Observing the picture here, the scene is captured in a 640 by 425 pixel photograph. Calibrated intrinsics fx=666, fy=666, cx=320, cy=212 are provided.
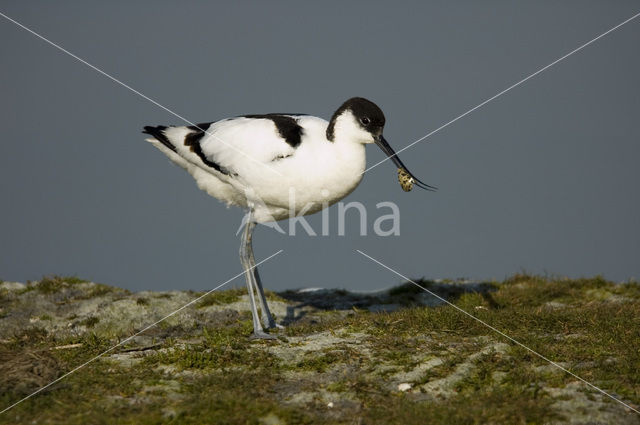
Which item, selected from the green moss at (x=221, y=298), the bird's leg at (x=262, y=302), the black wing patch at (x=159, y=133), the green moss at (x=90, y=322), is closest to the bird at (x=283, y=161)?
the bird's leg at (x=262, y=302)

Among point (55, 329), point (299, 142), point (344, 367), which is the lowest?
point (344, 367)

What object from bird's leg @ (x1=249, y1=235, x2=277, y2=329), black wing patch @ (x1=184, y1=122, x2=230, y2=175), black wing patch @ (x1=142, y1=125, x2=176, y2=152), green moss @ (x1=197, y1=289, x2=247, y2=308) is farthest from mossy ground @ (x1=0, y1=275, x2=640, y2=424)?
black wing patch @ (x1=142, y1=125, x2=176, y2=152)

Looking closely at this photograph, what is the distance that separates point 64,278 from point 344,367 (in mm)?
10133

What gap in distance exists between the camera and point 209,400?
6.82 metres

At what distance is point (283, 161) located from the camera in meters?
10.4

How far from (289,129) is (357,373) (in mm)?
4403

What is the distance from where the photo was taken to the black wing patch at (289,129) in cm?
1045

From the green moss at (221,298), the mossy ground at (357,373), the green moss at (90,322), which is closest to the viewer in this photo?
the mossy ground at (357,373)

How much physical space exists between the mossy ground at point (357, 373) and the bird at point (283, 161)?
4.58 feet

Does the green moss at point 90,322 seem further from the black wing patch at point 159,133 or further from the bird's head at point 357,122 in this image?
the bird's head at point 357,122

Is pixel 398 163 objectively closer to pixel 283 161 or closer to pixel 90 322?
pixel 283 161

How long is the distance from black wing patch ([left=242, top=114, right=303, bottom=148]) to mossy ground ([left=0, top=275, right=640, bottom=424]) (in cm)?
290

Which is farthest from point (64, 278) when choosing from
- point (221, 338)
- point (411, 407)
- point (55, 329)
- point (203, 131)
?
point (411, 407)

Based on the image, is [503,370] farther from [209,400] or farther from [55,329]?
[55,329]
